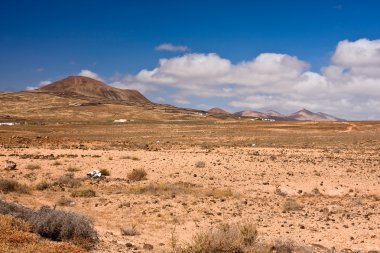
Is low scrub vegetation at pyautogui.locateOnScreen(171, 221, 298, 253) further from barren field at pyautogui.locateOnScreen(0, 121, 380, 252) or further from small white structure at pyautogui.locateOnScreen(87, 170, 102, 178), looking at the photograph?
small white structure at pyautogui.locateOnScreen(87, 170, 102, 178)

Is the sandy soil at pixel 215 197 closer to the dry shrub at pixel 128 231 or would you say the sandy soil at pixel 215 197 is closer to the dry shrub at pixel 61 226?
the dry shrub at pixel 128 231

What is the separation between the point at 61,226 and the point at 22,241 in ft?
4.50

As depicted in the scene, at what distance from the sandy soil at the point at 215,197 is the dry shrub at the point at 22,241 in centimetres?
129

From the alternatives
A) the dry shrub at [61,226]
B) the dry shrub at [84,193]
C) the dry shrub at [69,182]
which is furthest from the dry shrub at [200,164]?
the dry shrub at [61,226]

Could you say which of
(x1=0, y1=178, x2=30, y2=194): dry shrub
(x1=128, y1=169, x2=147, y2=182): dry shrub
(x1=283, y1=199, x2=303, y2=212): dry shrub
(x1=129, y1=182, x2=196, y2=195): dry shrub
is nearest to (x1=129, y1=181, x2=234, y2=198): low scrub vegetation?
(x1=129, y1=182, x2=196, y2=195): dry shrub

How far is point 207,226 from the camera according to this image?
1447 centimetres

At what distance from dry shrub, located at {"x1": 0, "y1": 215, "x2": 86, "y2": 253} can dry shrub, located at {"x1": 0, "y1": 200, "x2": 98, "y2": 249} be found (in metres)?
0.31

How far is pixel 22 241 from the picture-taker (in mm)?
9078

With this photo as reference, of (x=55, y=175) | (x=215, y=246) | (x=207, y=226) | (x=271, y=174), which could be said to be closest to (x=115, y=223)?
(x=207, y=226)

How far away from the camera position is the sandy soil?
13.6m

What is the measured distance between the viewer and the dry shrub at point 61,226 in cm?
1016

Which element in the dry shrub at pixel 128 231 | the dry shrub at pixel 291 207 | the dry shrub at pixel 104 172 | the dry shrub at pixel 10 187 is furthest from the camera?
the dry shrub at pixel 104 172

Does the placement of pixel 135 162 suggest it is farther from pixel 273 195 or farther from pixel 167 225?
pixel 167 225

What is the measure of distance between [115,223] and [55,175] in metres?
10.3
